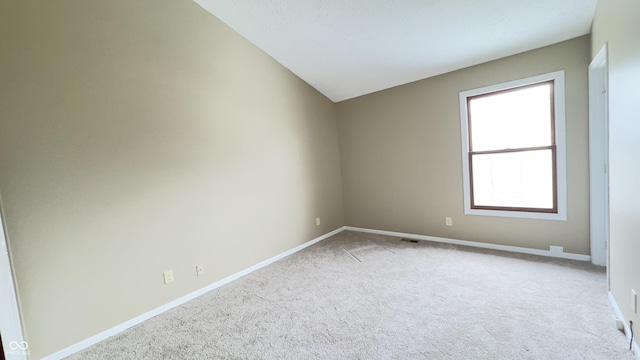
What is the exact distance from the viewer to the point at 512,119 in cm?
322

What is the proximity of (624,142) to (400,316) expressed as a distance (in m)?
1.92

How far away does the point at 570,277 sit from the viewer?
8.21 feet

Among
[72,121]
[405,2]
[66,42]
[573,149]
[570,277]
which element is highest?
[405,2]

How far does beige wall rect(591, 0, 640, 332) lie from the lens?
1463 millimetres

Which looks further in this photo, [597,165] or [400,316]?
[597,165]

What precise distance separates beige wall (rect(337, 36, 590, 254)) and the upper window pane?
0.20 m

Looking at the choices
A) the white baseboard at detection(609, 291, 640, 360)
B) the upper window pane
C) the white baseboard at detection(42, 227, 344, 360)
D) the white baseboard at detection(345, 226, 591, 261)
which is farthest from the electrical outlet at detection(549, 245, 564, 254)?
the white baseboard at detection(42, 227, 344, 360)

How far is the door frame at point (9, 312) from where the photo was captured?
1.50 m

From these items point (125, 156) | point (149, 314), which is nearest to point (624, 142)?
point (125, 156)

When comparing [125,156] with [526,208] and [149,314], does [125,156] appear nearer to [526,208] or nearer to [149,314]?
[149,314]

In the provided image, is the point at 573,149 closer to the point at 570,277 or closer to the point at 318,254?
the point at 570,277

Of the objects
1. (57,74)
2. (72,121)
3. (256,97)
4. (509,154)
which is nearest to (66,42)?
(57,74)

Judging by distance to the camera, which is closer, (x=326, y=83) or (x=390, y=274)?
(x=390, y=274)

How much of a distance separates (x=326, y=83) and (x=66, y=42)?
9.77 feet
